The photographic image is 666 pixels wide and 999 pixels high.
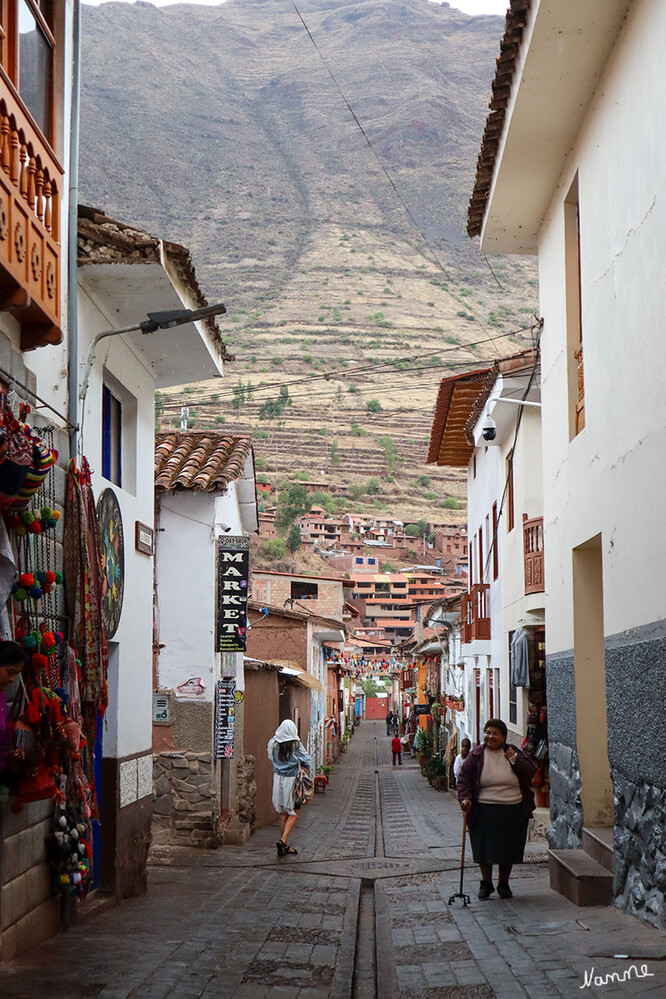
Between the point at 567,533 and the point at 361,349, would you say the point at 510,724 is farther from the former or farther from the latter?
the point at 361,349

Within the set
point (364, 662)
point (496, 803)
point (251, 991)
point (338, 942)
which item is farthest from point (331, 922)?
point (364, 662)

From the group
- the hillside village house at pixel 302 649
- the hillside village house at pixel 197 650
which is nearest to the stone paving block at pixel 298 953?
the hillside village house at pixel 197 650

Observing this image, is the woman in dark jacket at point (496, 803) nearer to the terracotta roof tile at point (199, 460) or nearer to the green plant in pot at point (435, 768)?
the terracotta roof tile at point (199, 460)

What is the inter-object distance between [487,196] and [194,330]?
127 inches

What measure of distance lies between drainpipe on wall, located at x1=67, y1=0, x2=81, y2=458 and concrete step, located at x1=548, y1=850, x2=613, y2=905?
4797 mm

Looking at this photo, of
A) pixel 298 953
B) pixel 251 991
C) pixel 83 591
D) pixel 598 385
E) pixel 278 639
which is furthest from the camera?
pixel 278 639

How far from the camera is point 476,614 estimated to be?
23.7 m

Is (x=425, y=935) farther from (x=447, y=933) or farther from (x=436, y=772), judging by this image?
(x=436, y=772)

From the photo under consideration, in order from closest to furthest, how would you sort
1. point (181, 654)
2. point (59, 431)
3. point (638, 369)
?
point (638, 369), point (59, 431), point (181, 654)

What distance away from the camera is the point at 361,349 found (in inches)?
5802

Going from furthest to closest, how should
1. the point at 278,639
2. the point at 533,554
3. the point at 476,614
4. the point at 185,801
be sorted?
the point at 278,639 < the point at 476,614 < the point at 533,554 < the point at 185,801

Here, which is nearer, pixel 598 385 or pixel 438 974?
pixel 438 974

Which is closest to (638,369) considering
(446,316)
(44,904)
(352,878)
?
(44,904)

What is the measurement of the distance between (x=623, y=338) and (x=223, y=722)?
10.1 meters
